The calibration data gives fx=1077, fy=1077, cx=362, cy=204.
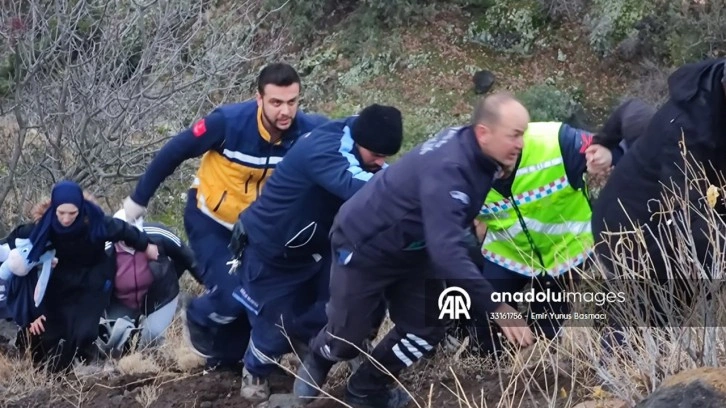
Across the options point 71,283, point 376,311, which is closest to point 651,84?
point 71,283

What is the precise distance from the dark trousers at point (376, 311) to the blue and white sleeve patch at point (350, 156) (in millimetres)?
361

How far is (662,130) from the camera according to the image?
14.3 ft

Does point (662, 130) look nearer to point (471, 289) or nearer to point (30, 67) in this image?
point (471, 289)

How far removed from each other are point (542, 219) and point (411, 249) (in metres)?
0.96

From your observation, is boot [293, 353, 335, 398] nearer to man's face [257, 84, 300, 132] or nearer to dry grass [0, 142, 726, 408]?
dry grass [0, 142, 726, 408]

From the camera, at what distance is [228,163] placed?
5.99m

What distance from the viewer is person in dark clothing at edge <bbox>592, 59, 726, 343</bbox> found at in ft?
13.6

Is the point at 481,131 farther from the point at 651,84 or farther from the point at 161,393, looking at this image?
the point at 651,84

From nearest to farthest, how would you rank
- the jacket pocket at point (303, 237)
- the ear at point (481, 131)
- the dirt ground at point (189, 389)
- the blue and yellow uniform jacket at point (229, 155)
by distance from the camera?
the ear at point (481, 131) → the dirt ground at point (189, 389) → the jacket pocket at point (303, 237) → the blue and yellow uniform jacket at point (229, 155)

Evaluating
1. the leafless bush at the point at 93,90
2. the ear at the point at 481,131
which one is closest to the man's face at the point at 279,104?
the ear at the point at 481,131

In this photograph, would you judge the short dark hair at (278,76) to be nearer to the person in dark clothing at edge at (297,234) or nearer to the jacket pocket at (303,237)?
the person in dark clothing at edge at (297,234)

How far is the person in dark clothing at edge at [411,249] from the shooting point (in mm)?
4051

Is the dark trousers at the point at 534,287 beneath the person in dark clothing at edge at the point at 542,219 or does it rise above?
beneath

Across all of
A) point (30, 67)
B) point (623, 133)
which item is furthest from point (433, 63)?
point (623, 133)
